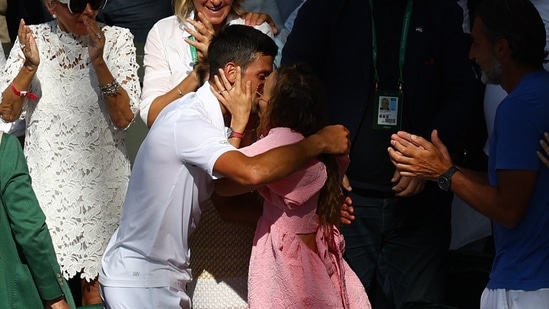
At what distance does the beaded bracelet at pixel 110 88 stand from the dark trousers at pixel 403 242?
1.24 meters

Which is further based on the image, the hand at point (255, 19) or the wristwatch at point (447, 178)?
the hand at point (255, 19)

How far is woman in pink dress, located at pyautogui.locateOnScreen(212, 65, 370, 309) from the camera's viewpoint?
5.09 m

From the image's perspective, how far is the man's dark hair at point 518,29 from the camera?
5.12m

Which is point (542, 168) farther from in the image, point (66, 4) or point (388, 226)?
point (66, 4)

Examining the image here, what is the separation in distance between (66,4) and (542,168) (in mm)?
2470

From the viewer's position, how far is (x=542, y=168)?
16.5 ft

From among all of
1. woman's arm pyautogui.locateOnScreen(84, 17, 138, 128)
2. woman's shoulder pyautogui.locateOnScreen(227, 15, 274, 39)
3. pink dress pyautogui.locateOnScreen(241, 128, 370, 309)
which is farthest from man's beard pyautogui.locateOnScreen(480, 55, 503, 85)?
woman's arm pyautogui.locateOnScreen(84, 17, 138, 128)

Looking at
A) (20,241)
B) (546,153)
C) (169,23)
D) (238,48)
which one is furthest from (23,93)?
(546,153)

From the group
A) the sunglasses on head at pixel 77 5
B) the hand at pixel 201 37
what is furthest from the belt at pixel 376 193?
the sunglasses on head at pixel 77 5

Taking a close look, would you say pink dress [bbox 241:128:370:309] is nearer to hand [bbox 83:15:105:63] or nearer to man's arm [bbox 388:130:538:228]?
man's arm [bbox 388:130:538:228]

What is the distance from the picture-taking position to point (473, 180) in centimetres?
518

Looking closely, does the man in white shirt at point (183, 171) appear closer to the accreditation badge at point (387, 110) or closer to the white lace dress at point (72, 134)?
the accreditation badge at point (387, 110)

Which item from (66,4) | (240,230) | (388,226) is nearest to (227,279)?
(240,230)

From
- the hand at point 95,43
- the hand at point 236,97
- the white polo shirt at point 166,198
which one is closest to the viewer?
the white polo shirt at point 166,198
